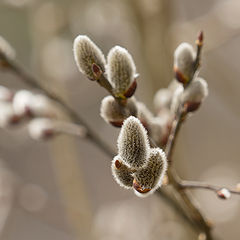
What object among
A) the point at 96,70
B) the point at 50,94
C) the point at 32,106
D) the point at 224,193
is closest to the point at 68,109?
the point at 50,94

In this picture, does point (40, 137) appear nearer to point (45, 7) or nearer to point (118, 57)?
point (118, 57)

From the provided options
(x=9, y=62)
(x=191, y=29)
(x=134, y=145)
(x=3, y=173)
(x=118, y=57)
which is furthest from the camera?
(x=191, y=29)

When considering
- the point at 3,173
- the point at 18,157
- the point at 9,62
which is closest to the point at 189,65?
the point at 9,62

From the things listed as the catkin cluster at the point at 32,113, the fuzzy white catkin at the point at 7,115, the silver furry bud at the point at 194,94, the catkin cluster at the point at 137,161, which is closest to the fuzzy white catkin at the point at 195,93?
the silver furry bud at the point at 194,94

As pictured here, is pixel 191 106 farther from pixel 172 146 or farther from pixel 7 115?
pixel 7 115

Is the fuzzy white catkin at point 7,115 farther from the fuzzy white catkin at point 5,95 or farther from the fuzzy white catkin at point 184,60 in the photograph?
the fuzzy white catkin at point 184,60
